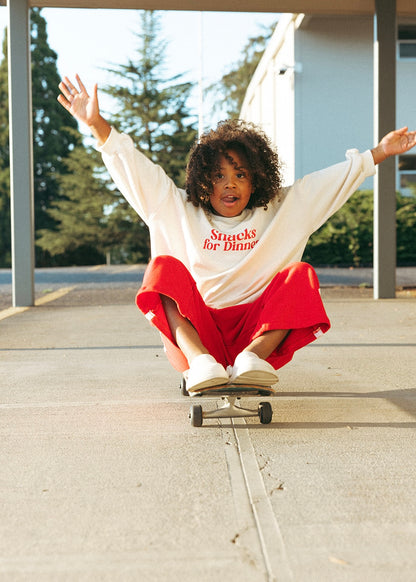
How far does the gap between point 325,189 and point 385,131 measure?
5611mm

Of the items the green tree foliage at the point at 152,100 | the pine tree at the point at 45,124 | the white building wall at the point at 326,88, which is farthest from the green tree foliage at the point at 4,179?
Result: the white building wall at the point at 326,88

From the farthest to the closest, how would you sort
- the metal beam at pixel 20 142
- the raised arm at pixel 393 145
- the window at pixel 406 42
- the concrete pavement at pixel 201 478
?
the window at pixel 406 42, the metal beam at pixel 20 142, the raised arm at pixel 393 145, the concrete pavement at pixel 201 478

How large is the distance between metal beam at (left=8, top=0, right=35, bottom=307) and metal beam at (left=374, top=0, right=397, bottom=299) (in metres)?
4.02

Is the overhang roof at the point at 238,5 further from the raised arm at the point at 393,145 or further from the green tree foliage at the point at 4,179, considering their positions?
the green tree foliage at the point at 4,179

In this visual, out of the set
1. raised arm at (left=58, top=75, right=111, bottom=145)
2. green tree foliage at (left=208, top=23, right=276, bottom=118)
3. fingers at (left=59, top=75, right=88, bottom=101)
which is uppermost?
green tree foliage at (left=208, top=23, right=276, bottom=118)

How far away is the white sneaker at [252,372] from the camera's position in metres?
2.91

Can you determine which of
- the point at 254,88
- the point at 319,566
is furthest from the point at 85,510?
the point at 254,88

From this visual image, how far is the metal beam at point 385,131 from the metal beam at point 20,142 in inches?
158

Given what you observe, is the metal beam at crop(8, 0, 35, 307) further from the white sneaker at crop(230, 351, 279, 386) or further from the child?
the white sneaker at crop(230, 351, 279, 386)

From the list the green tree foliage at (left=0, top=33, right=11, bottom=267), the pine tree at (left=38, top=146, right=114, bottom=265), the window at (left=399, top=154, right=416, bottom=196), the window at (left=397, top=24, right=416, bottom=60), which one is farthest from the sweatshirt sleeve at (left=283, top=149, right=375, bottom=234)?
the green tree foliage at (left=0, top=33, right=11, bottom=267)

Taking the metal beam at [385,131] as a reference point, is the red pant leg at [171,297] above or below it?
below

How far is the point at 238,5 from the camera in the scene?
28.5 ft

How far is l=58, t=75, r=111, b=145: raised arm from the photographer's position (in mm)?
3393

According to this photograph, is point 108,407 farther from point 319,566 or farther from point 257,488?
point 319,566
